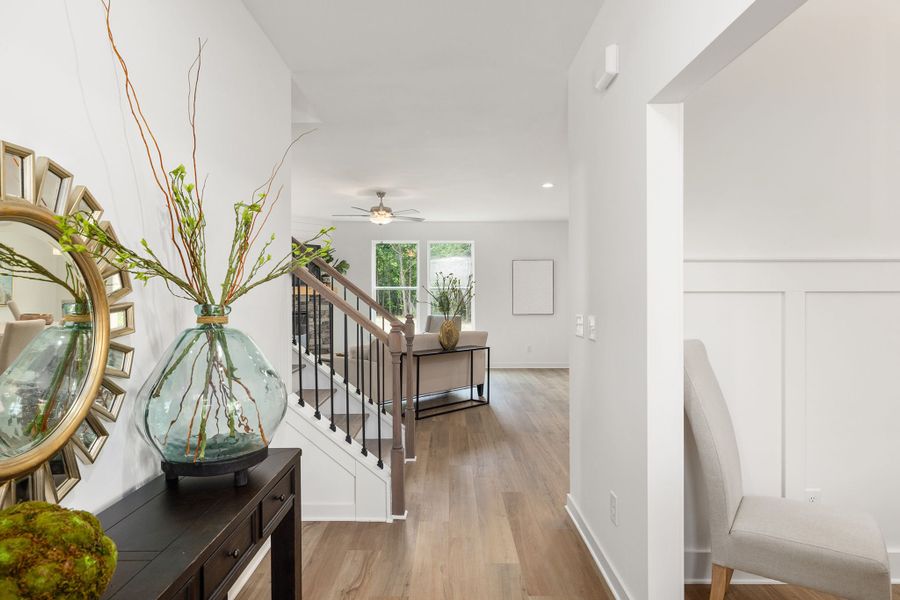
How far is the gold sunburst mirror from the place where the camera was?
1.08 metres

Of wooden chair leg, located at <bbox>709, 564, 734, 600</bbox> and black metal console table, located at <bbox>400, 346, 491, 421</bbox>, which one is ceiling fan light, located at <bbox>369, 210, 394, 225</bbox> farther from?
wooden chair leg, located at <bbox>709, 564, 734, 600</bbox>

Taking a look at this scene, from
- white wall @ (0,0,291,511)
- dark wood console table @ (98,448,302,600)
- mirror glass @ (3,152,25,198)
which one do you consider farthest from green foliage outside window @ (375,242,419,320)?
A: mirror glass @ (3,152,25,198)

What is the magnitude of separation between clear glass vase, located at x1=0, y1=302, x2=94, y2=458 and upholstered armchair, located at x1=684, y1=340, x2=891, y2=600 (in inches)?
77.1

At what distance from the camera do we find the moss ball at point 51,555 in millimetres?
736

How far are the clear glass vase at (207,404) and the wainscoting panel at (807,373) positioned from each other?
183cm

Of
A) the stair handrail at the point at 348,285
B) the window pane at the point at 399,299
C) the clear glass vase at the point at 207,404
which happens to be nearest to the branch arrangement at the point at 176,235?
the clear glass vase at the point at 207,404

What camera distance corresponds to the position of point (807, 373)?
2.32m

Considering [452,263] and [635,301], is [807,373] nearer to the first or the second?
A: [635,301]

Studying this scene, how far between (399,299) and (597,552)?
23.3 feet

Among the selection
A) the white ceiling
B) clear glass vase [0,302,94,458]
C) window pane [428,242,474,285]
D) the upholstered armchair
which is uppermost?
the white ceiling

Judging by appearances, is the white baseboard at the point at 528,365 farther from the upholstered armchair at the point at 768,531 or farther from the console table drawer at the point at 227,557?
the console table drawer at the point at 227,557

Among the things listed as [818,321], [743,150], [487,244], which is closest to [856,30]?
[743,150]

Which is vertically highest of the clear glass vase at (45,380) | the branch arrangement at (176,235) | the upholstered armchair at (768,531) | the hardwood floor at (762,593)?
the branch arrangement at (176,235)

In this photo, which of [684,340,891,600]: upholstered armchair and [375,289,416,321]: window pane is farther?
[375,289,416,321]: window pane
